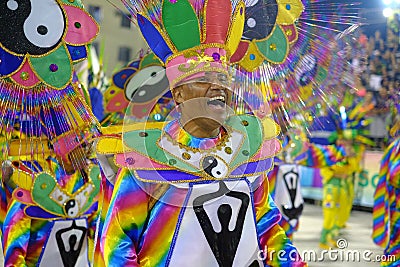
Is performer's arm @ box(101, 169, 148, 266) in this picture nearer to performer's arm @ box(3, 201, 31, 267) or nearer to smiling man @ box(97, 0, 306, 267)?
smiling man @ box(97, 0, 306, 267)

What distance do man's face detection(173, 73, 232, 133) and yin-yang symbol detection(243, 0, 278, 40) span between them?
68 cm

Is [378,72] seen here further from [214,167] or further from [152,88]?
[214,167]

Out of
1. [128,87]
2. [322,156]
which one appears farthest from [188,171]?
[322,156]

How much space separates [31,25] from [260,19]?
0.99 meters

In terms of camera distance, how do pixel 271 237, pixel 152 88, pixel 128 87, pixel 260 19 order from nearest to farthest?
1. pixel 271 237
2. pixel 152 88
3. pixel 260 19
4. pixel 128 87

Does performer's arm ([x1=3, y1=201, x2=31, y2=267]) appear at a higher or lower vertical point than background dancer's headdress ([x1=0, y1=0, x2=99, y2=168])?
lower

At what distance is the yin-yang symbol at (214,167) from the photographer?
6.60 ft

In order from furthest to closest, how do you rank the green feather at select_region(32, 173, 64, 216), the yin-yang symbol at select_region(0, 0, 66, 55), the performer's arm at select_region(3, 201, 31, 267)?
the green feather at select_region(32, 173, 64, 216)
the performer's arm at select_region(3, 201, 31, 267)
the yin-yang symbol at select_region(0, 0, 66, 55)

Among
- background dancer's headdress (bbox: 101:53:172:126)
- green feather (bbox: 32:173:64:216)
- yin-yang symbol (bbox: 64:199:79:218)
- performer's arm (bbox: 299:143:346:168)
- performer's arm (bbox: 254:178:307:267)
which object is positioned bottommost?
performer's arm (bbox: 299:143:346:168)

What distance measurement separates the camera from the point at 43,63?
7.61ft

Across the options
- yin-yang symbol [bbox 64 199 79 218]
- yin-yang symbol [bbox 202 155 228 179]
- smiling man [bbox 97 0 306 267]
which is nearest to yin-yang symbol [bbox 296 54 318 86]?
smiling man [bbox 97 0 306 267]

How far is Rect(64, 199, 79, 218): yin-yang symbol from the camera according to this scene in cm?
334

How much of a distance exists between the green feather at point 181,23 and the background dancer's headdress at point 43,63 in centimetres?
47

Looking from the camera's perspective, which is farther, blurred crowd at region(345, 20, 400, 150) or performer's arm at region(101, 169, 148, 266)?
blurred crowd at region(345, 20, 400, 150)
